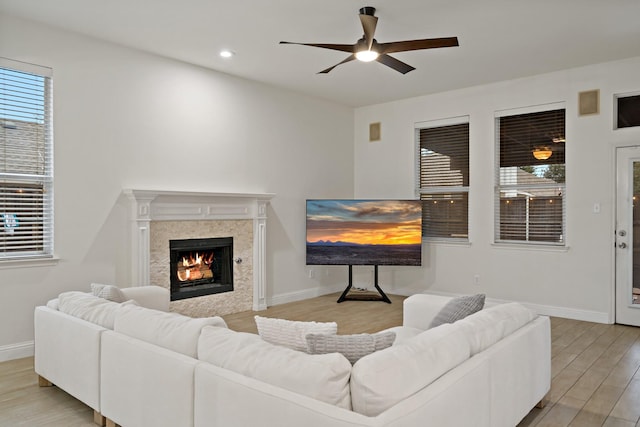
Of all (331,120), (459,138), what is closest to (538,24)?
(459,138)

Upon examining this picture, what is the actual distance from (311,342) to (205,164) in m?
3.87

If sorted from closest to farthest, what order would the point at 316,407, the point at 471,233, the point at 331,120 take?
1. the point at 316,407
2. the point at 471,233
3. the point at 331,120

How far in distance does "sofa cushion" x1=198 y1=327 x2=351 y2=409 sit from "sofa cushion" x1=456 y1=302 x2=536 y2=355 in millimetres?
874

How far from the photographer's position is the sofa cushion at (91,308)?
9.36ft

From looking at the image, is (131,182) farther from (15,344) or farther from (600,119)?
(600,119)

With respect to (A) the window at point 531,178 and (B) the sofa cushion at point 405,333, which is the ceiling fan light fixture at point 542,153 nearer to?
(A) the window at point 531,178

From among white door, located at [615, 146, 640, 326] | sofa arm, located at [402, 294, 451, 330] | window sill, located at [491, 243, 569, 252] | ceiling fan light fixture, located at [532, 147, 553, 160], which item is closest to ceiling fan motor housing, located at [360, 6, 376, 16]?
sofa arm, located at [402, 294, 451, 330]

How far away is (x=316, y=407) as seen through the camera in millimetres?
1689

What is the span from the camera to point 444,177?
6820 millimetres

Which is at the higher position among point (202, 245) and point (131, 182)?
point (131, 182)

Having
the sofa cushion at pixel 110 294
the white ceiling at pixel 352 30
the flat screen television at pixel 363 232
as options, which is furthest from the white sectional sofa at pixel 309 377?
the flat screen television at pixel 363 232

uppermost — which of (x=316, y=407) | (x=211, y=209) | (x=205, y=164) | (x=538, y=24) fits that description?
(x=538, y=24)

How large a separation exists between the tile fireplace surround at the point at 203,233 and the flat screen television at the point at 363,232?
834 millimetres

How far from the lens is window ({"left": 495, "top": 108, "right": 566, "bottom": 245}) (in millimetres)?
5812
